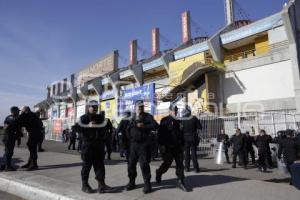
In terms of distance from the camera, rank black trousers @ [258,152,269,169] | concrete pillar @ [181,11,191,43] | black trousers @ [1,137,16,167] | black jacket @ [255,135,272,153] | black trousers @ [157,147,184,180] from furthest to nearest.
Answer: concrete pillar @ [181,11,191,43] < black jacket @ [255,135,272,153] < black trousers @ [258,152,269,169] < black trousers @ [1,137,16,167] < black trousers @ [157,147,184,180]

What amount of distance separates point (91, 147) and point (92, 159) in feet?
0.75

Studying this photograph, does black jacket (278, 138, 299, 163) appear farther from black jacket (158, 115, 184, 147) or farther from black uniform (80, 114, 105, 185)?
black uniform (80, 114, 105, 185)

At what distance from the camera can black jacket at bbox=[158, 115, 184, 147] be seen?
589cm

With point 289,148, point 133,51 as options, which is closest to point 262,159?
point 289,148

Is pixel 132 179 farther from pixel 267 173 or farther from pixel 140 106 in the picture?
pixel 267 173

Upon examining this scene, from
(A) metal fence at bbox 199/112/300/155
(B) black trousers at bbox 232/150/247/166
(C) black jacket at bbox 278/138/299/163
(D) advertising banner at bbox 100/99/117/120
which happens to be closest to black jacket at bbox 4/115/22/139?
(C) black jacket at bbox 278/138/299/163

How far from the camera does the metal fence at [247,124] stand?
600 inches

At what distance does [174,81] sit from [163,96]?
2.25m

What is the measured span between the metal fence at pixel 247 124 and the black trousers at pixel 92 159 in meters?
9.94

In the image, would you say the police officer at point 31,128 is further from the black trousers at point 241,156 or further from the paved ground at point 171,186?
the black trousers at point 241,156

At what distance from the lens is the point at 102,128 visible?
223 inches

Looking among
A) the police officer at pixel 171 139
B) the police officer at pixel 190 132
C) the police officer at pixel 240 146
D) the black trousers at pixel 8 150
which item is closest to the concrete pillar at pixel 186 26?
the police officer at pixel 240 146

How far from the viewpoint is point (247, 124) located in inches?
617

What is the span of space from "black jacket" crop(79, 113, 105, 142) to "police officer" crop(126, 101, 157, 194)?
1.83 ft
